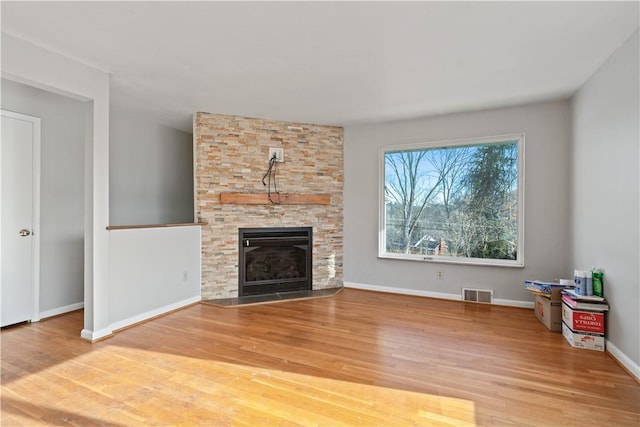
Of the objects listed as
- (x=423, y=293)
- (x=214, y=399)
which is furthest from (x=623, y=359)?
(x=214, y=399)

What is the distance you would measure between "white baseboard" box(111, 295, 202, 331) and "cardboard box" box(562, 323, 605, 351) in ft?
13.2

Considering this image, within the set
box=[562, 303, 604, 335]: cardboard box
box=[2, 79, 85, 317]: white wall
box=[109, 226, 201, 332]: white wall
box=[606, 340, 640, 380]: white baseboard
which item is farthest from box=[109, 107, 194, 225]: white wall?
box=[606, 340, 640, 380]: white baseboard

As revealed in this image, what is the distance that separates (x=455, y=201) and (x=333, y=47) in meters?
2.74

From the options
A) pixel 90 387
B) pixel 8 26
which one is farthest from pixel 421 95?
pixel 90 387

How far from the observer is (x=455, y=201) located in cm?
430

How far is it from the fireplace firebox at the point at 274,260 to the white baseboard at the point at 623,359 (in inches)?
130

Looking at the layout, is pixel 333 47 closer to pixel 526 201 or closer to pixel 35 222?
pixel 526 201

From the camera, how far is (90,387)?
2105 mm

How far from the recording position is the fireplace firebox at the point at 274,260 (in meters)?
4.46

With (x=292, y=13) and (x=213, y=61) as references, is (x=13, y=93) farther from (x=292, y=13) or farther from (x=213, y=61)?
(x=292, y=13)

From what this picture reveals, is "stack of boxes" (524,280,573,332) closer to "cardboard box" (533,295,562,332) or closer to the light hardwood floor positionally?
"cardboard box" (533,295,562,332)

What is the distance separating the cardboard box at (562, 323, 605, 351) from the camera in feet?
8.80

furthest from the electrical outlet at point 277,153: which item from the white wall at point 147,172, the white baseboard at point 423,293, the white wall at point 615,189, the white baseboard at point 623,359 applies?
the white baseboard at point 623,359

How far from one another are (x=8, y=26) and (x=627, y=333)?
16.3 feet
